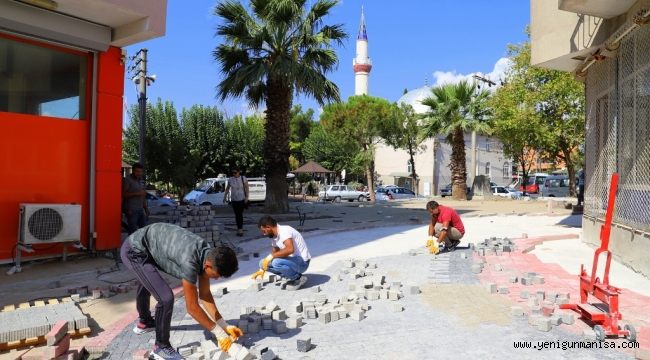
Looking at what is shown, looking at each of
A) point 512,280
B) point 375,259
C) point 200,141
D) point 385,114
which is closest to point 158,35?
point 375,259

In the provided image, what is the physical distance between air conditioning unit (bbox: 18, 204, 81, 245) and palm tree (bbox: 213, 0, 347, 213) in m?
9.59

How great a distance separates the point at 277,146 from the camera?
18.0m

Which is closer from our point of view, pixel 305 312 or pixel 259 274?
pixel 305 312

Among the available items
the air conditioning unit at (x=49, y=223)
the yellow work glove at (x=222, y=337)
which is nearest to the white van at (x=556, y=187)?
the air conditioning unit at (x=49, y=223)

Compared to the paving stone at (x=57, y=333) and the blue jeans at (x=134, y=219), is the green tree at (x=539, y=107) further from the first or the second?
the paving stone at (x=57, y=333)

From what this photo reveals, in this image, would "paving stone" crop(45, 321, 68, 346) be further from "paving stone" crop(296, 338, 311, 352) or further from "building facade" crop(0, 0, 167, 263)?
"building facade" crop(0, 0, 167, 263)

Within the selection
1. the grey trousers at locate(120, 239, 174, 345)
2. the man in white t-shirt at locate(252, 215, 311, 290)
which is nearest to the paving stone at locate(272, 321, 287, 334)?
the grey trousers at locate(120, 239, 174, 345)

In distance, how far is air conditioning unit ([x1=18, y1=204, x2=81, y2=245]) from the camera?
25.5 ft

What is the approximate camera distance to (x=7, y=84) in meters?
8.05

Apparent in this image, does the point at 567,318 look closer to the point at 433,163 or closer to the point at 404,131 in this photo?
the point at 404,131

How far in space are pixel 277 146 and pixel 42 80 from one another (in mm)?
9998

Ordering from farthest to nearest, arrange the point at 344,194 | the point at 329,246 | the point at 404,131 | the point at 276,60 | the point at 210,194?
the point at 404,131, the point at 344,194, the point at 210,194, the point at 276,60, the point at 329,246

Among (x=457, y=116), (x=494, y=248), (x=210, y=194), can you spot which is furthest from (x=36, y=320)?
(x=457, y=116)

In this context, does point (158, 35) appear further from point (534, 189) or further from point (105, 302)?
point (534, 189)
